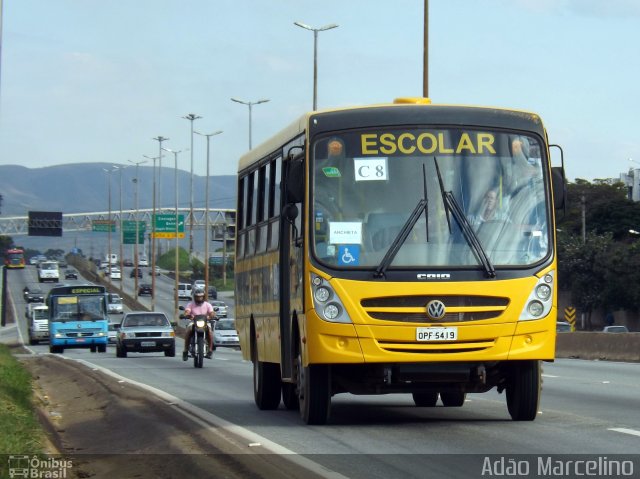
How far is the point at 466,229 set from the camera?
13469 millimetres

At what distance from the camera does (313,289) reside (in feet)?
43.7

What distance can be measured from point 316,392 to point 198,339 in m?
18.7

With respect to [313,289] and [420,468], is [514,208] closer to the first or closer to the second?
[313,289]

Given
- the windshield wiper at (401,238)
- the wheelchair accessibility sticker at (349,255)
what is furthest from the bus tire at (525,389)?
the wheelchair accessibility sticker at (349,255)

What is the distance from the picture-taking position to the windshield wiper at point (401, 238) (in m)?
13.2

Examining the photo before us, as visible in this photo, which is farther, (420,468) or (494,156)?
(494,156)

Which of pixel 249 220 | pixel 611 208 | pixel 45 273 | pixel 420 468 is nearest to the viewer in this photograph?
pixel 420 468

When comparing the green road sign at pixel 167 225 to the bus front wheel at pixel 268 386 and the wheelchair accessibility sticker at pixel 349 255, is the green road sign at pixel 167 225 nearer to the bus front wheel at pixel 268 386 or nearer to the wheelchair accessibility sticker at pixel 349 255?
the bus front wheel at pixel 268 386

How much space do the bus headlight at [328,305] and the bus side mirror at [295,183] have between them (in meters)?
0.91

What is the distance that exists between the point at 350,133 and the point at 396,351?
2199mm

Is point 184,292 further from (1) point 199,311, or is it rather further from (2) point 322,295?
(2) point 322,295

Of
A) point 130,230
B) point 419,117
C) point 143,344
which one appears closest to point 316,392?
point 419,117

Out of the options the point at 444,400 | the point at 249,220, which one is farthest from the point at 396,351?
the point at 249,220

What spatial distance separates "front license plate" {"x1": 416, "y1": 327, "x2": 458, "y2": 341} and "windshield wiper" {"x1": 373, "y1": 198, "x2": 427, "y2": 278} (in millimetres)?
643
